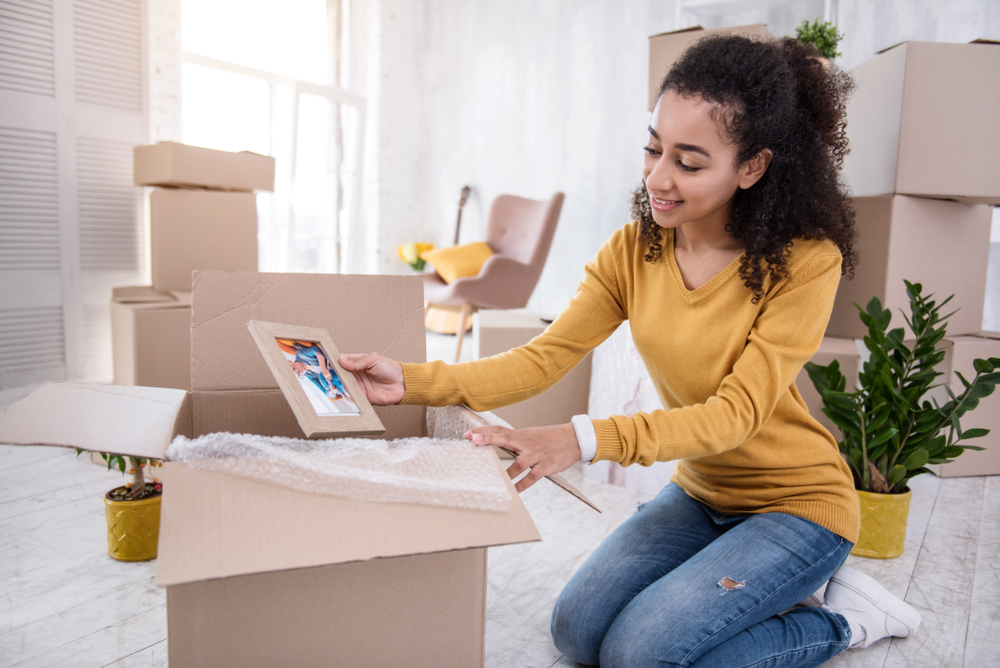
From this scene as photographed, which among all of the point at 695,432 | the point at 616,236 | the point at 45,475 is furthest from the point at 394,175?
the point at 695,432

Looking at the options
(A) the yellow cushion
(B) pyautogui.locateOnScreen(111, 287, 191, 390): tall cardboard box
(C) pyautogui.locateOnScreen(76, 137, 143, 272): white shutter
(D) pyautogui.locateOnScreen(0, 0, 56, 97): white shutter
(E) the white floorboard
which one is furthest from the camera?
(A) the yellow cushion

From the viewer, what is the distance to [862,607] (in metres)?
1.09

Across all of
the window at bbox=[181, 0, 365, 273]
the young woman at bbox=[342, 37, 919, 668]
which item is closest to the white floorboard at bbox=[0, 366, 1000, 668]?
the young woman at bbox=[342, 37, 919, 668]

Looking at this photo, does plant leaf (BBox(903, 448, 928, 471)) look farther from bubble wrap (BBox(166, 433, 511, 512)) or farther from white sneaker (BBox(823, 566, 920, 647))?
bubble wrap (BBox(166, 433, 511, 512))

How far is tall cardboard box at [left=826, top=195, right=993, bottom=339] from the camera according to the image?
1826mm

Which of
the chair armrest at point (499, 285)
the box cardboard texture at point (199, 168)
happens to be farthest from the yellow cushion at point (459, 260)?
the box cardboard texture at point (199, 168)

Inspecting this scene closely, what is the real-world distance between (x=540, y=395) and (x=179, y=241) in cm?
142

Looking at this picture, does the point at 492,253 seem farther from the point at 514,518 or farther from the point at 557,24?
the point at 514,518

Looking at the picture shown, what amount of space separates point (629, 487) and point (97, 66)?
2.55 m

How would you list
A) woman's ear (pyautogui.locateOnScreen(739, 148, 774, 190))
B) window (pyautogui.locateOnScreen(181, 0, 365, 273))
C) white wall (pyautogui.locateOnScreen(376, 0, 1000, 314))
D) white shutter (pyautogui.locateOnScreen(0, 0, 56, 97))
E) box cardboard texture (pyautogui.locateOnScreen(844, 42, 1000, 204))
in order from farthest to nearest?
1. white wall (pyautogui.locateOnScreen(376, 0, 1000, 314))
2. window (pyautogui.locateOnScreen(181, 0, 365, 273))
3. white shutter (pyautogui.locateOnScreen(0, 0, 56, 97))
4. box cardboard texture (pyautogui.locateOnScreen(844, 42, 1000, 204))
5. woman's ear (pyautogui.locateOnScreen(739, 148, 774, 190))

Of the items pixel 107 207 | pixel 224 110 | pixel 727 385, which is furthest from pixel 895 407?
pixel 224 110

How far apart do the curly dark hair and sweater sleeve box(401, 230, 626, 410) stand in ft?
0.75

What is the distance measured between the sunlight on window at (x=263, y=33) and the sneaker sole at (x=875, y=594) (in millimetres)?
3503

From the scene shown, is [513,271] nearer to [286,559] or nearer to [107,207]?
[107,207]
